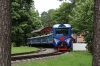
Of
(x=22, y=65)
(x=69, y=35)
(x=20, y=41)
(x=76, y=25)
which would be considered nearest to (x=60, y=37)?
(x=69, y=35)

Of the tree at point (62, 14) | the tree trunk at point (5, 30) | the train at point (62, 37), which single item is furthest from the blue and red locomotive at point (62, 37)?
the tree at point (62, 14)

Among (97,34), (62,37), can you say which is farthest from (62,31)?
(97,34)

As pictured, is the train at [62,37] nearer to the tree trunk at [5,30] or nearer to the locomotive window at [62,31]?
the locomotive window at [62,31]

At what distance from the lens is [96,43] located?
5.18 metres

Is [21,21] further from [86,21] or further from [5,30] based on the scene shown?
[5,30]

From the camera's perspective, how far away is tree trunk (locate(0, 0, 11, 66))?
15.8 feet

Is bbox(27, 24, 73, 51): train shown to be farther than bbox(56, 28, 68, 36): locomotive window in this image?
No

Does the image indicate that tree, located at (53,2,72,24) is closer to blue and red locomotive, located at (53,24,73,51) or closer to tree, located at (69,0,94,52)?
blue and red locomotive, located at (53,24,73,51)

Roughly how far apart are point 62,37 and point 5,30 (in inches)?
846

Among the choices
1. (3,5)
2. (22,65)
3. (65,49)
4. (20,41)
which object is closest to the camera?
(3,5)

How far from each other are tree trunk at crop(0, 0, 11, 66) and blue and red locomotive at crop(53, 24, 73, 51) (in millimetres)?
21187

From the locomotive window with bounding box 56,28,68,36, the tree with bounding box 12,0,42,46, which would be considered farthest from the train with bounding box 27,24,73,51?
the tree with bounding box 12,0,42,46

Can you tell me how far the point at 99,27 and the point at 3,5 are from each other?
6.11ft

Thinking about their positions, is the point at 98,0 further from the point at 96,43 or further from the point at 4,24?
the point at 4,24
